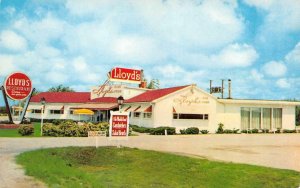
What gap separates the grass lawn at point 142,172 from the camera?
1294 cm

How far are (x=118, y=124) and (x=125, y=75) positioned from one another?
30.3 m

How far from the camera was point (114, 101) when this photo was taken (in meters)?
50.3

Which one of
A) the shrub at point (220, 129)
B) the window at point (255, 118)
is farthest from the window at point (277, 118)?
the shrub at point (220, 129)

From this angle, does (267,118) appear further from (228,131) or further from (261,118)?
(228,131)

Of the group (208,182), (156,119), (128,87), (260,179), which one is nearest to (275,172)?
(260,179)

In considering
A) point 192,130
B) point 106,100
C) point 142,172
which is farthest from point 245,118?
point 142,172

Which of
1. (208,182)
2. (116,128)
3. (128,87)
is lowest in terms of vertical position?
(208,182)

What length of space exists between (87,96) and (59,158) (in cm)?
4241

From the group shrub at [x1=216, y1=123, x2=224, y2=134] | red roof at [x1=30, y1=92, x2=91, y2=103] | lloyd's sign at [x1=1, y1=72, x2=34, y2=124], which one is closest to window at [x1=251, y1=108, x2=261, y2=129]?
shrub at [x1=216, y1=123, x2=224, y2=134]

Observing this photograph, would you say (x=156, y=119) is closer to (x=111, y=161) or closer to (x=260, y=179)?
(x=111, y=161)

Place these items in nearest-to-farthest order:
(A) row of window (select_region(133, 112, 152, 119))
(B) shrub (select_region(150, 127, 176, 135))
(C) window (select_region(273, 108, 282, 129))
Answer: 1. (B) shrub (select_region(150, 127, 176, 135))
2. (A) row of window (select_region(133, 112, 152, 119))
3. (C) window (select_region(273, 108, 282, 129))

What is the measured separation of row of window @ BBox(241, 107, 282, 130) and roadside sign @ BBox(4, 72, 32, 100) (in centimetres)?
2296

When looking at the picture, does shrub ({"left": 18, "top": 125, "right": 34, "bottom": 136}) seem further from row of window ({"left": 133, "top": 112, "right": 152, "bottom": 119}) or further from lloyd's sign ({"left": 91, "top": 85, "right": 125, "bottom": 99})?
lloyd's sign ({"left": 91, "top": 85, "right": 125, "bottom": 99})

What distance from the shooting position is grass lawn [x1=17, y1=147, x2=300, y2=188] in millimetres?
12938
